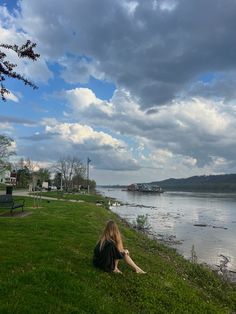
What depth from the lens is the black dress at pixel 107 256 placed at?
459 inches

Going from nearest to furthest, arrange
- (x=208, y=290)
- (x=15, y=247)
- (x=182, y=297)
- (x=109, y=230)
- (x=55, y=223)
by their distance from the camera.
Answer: (x=182, y=297), (x=109, y=230), (x=15, y=247), (x=208, y=290), (x=55, y=223)

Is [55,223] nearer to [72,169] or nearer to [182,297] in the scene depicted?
[182,297]

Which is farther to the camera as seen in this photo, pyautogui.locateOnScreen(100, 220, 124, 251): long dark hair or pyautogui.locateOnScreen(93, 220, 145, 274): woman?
pyautogui.locateOnScreen(100, 220, 124, 251): long dark hair

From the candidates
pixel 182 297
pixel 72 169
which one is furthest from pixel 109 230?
pixel 72 169

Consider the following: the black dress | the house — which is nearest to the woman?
the black dress

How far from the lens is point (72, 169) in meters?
135

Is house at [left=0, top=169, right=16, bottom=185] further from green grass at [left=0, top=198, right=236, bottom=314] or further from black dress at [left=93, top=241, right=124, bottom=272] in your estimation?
black dress at [left=93, top=241, right=124, bottom=272]

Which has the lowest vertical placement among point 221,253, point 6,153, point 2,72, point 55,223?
point 221,253

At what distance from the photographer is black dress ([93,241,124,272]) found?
11.7 m

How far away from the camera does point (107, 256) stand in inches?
461

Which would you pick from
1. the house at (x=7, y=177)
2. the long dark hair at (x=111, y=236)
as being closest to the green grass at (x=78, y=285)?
the long dark hair at (x=111, y=236)

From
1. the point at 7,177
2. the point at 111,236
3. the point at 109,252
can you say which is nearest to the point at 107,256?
the point at 109,252

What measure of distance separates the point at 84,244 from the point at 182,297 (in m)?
5.48

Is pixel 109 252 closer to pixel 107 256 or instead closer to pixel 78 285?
pixel 107 256
